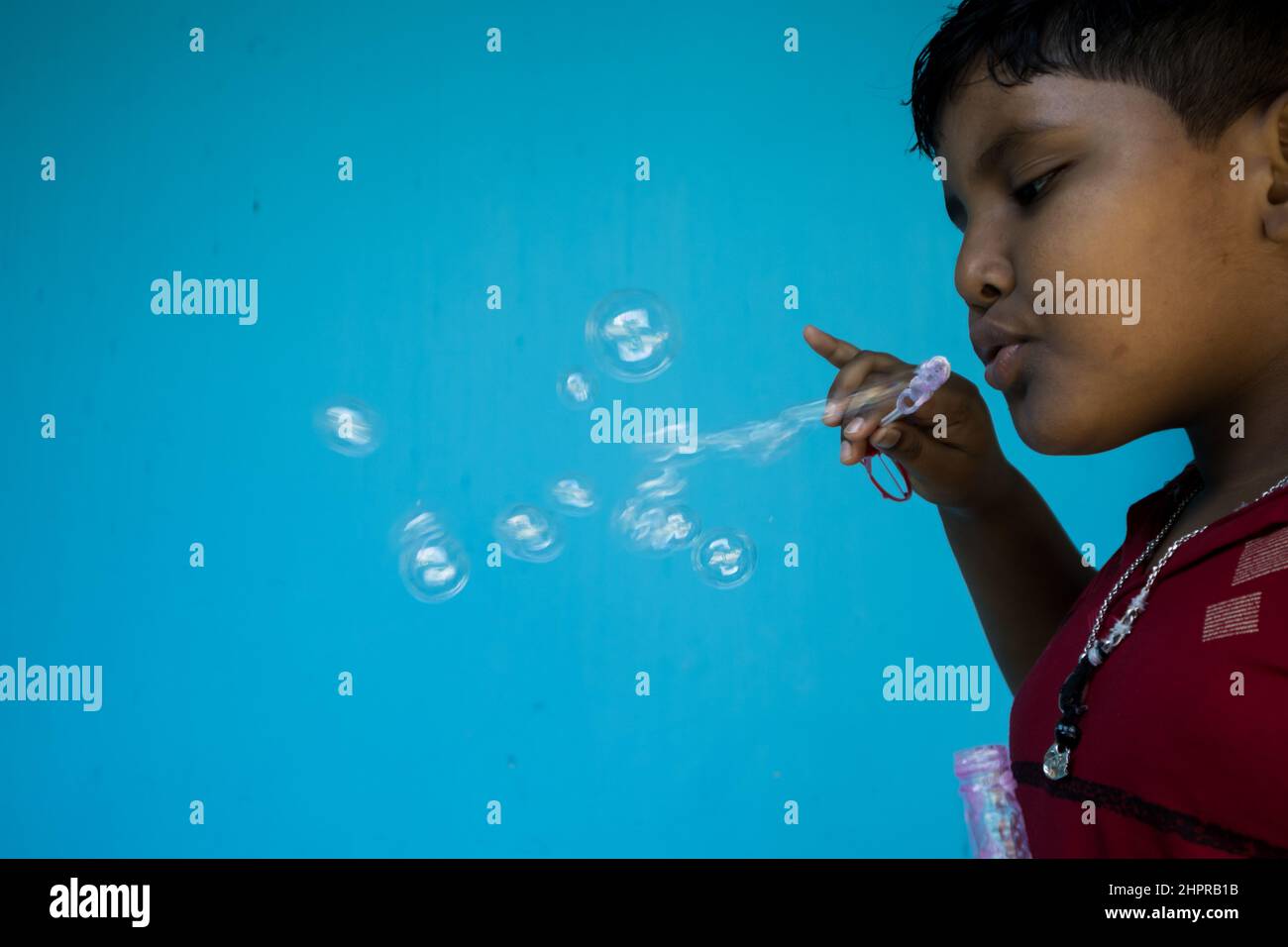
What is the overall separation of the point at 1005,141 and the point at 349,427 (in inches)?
46.0

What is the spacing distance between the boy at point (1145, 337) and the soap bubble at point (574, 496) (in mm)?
1024

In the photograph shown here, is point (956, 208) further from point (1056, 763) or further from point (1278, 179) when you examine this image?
point (1056, 763)

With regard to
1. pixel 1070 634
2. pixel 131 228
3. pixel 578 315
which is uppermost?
pixel 131 228

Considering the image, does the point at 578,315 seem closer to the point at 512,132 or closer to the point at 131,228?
the point at 512,132

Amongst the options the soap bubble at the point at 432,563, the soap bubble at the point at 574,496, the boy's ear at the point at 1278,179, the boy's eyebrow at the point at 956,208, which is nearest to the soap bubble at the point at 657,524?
the soap bubble at the point at 574,496

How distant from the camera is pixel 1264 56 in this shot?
51 centimetres

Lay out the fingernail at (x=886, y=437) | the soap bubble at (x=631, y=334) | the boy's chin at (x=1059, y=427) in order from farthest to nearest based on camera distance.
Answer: the soap bubble at (x=631, y=334)
the fingernail at (x=886, y=437)
the boy's chin at (x=1059, y=427)

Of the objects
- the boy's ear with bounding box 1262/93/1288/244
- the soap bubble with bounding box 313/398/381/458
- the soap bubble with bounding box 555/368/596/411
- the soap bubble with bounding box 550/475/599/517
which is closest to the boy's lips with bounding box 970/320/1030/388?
the boy's ear with bounding box 1262/93/1288/244

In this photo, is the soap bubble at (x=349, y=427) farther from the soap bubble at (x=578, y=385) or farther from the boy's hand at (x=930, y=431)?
the boy's hand at (x=930, y=431)

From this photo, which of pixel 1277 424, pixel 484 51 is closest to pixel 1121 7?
pixel 1277 424

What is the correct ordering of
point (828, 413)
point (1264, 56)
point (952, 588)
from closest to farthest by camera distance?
point (1264, 56)
point (828, 413)
point (952, 588)

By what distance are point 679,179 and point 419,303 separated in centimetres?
44

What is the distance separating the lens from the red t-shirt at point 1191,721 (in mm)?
411

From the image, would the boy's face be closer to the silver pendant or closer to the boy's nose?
the boy's nose
